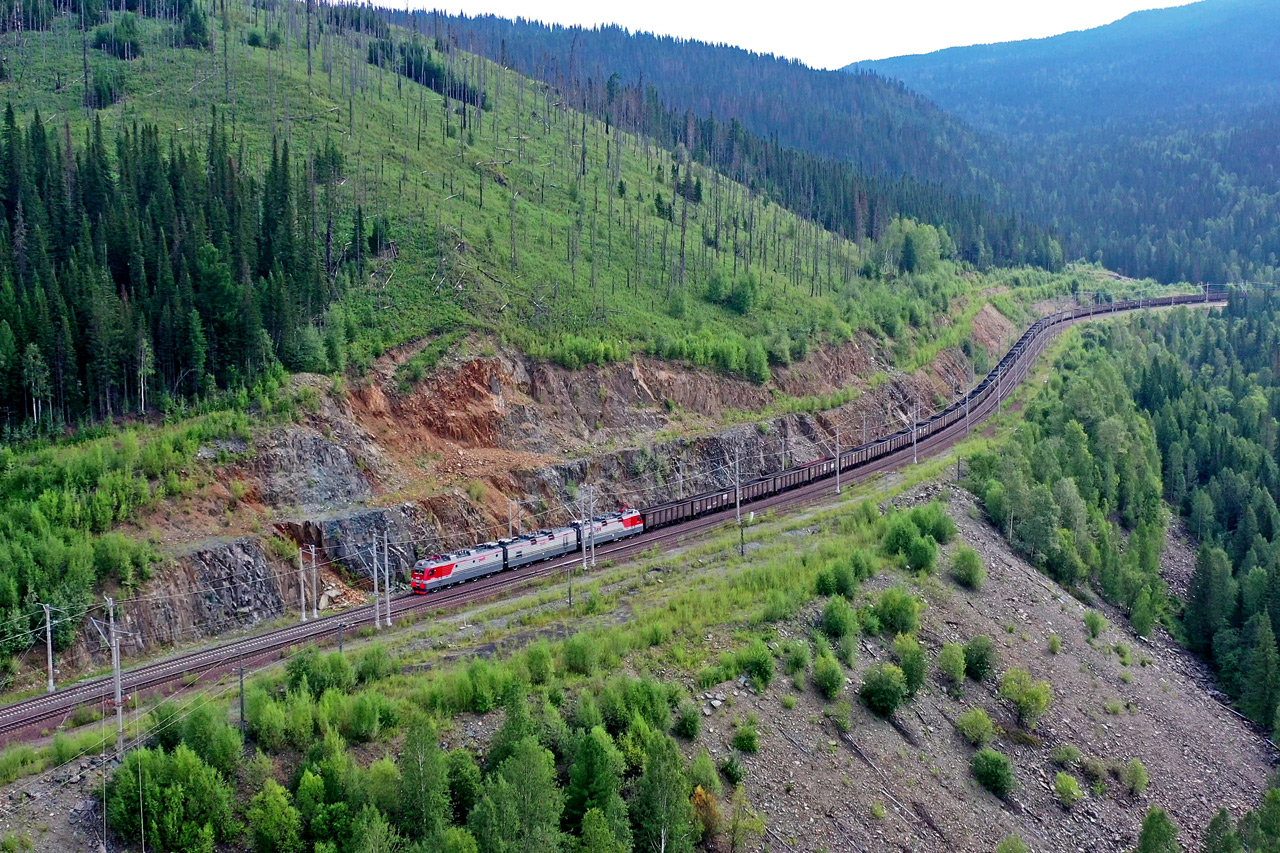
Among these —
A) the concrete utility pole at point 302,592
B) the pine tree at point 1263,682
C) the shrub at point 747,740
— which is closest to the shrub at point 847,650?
the shrub at point 747,740

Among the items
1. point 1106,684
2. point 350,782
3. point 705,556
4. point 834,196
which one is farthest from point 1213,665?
point 834,196

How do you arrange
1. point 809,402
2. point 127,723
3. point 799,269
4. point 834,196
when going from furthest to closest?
point 834,196
point 799,269
point 809,402
point 127,723

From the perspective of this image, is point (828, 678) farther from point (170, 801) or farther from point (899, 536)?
point (170, 801)

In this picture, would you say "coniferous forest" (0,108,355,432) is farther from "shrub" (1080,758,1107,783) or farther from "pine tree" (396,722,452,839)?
"shrub" (1080,758,1107,783)

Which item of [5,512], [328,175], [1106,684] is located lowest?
[1106,684]

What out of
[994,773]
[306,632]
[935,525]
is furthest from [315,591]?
[935,525]

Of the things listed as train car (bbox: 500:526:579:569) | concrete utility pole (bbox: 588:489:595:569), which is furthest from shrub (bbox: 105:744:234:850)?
concrete utility pole (bbox: 588:489:595:569)

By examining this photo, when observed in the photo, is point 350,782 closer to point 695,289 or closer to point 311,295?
point 311,295
